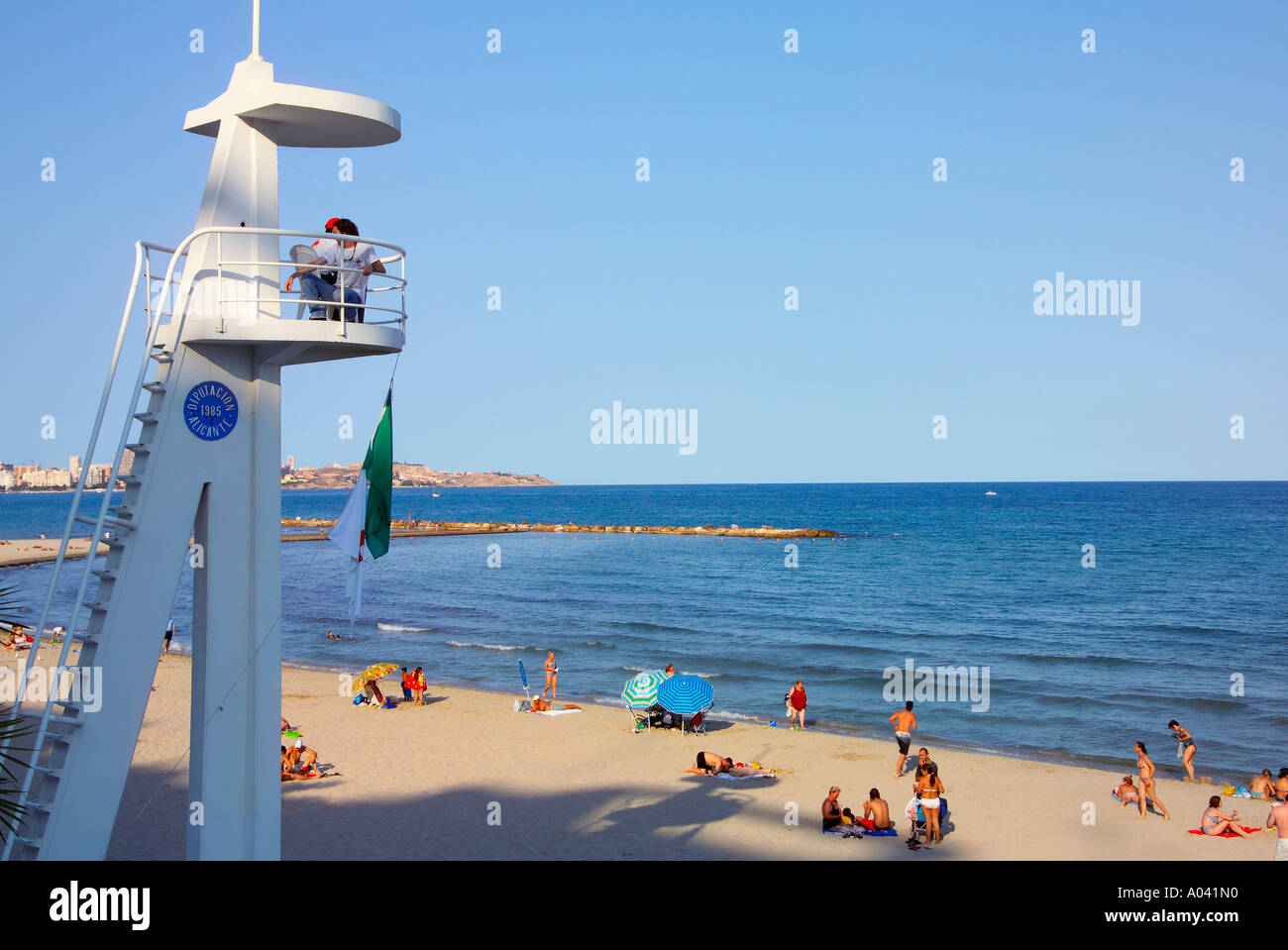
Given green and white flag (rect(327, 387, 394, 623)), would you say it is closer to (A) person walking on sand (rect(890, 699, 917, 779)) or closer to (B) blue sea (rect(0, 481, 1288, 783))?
(A) person walking on sand (rect(890, 699, 917, 779))

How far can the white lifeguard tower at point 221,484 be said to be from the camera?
8.49 metres

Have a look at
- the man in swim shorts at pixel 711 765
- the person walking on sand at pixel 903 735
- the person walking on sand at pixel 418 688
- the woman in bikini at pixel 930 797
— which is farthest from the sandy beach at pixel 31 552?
the woman in bikini at pixel 930 797

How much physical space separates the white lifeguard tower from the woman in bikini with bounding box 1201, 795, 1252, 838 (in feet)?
52.4

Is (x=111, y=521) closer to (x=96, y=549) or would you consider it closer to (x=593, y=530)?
(x=96, y=549)

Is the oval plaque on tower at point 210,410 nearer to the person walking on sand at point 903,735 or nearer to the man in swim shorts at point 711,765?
the man in swim shorts at point 711,765

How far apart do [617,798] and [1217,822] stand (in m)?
10.5

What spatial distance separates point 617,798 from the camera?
19703 millimetres

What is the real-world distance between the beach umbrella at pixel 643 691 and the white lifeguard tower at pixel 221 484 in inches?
659

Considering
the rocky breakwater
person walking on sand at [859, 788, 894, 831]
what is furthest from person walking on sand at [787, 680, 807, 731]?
the rocky breakwater

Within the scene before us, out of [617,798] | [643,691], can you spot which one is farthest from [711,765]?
[643,691]

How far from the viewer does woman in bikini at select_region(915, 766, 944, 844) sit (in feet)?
56.1
